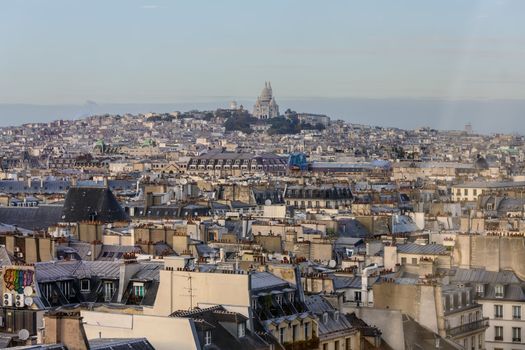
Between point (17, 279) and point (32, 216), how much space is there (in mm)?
24878

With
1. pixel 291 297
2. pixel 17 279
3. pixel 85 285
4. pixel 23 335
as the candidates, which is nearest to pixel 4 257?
pixel 85 285

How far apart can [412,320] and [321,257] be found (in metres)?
10.1

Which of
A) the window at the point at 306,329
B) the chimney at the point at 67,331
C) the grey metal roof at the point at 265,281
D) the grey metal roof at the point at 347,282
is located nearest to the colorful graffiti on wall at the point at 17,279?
the grey metal roof at the point at 265,281

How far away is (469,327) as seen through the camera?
25.5m

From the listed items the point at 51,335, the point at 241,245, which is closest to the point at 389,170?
the point at 241,245

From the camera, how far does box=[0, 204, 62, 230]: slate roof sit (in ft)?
149

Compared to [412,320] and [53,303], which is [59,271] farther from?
[412,320]

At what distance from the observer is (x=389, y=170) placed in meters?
126

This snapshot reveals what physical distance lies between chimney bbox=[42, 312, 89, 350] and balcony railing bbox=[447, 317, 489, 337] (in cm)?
1004

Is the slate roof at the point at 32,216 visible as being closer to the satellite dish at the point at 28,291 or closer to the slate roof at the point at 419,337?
the slate roof at the point at 419,337

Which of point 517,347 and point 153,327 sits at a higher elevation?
point 153,327

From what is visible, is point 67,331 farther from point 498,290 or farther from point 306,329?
point 498,290

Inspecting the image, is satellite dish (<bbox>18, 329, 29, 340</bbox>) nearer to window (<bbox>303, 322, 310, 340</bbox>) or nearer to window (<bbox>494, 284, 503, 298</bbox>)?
window (<bbox>303, 322, 310, 340</bbox>)

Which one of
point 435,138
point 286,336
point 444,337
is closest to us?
point 286,336
